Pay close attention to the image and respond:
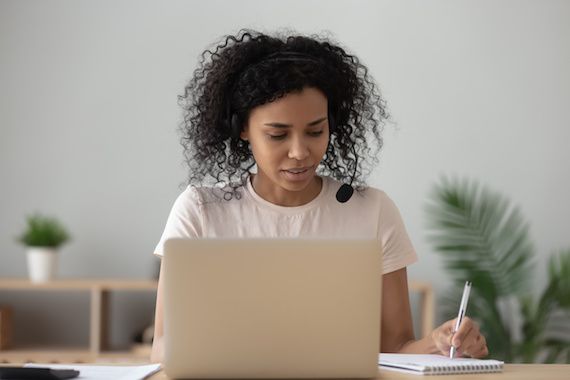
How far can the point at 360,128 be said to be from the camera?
95.6 inches

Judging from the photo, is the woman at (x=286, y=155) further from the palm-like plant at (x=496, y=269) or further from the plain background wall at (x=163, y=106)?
the plain background wall at (x=163, y=106)

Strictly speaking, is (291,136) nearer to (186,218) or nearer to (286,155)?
(286,155)

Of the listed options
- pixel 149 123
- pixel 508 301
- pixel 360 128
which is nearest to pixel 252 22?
pixel 149 123

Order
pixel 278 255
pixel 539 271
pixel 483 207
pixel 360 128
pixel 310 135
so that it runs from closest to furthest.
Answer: pixel 278 255, pixel 310 135, pixel 360 128, pixel 483 207, pixel 539 271

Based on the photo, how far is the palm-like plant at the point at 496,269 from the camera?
14.6 feet

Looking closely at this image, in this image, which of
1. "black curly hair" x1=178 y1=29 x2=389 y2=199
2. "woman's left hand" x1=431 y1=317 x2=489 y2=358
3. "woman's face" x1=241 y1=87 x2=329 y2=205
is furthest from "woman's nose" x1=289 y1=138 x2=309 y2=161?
"woman's left hand" x1=431 y1=317 x2=489 y2=358

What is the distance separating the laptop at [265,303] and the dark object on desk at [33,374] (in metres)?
0.23

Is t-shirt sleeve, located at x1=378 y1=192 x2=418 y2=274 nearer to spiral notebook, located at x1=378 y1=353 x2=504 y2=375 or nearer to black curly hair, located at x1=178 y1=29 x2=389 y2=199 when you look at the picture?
black curly hair, located at x1=178 y1=29 x2=389 y2=199

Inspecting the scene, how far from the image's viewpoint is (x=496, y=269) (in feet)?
14.8

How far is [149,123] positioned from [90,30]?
21.5 inches

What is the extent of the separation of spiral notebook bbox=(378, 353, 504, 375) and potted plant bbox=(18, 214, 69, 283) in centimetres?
300

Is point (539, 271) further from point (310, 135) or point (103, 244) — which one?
point (310, 135)

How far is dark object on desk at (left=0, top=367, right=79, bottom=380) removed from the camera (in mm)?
1588

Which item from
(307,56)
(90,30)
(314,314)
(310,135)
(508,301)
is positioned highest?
(90,30)
